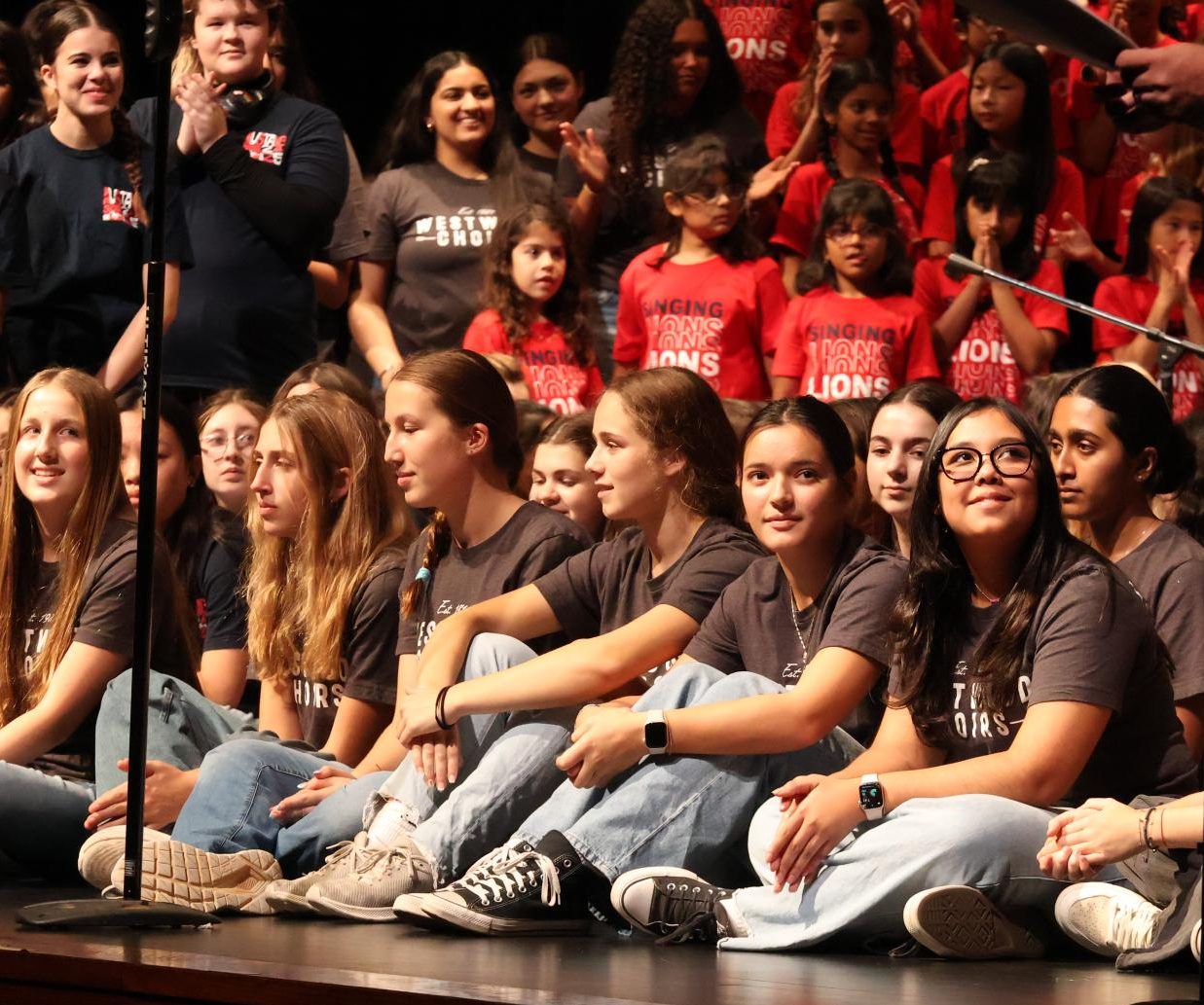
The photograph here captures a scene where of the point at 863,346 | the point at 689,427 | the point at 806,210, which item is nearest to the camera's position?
the point at 689,427

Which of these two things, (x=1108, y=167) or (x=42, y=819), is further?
(x=1108, y=167)

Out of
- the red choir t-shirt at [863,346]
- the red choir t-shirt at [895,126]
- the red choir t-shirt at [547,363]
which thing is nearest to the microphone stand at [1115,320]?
the red choir t-shirt at [863,346]

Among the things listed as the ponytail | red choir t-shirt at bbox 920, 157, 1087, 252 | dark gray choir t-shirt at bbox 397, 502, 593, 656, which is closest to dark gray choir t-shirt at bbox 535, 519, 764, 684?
dark gray choir t-shirt at bbox 397, 502, 593, 656

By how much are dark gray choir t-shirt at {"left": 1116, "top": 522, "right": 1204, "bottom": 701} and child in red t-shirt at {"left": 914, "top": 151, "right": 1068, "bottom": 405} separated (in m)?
1.55

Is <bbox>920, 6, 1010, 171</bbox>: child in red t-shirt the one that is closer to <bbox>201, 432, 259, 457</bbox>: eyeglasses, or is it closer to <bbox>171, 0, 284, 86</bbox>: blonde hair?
<bbox>171, 0, 284, 86</bbox>: blonde hair

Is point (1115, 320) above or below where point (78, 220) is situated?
below

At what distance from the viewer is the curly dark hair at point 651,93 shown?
512cm

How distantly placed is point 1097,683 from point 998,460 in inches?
14.4

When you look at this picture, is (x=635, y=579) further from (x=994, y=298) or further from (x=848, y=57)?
(x=848, y=57)

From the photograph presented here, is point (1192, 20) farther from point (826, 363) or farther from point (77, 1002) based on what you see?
point (77, 1002)

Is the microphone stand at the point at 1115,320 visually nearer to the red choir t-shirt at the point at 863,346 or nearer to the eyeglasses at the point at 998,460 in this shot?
the eyeglasses at the point at 998,460

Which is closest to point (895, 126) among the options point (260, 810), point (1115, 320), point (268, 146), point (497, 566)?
point (268, 146)

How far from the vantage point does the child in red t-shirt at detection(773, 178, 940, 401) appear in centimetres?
456

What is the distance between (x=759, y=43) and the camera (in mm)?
5531
